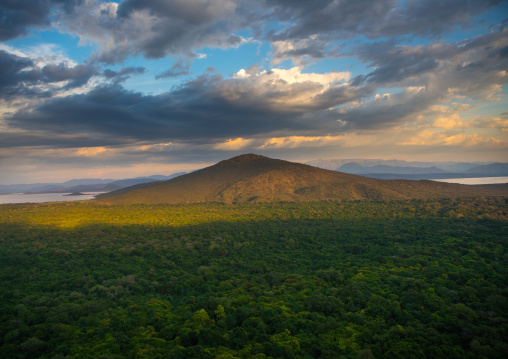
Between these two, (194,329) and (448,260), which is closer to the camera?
(194,329)

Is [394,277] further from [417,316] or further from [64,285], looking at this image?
[64,285]

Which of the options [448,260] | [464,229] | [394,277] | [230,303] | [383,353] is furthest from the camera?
[464,229]

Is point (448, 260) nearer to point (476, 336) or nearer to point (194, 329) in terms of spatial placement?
point (476, 336)

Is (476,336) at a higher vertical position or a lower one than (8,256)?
lower

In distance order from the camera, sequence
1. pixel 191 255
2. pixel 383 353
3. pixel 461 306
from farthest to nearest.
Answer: pixel 191 255 → pixel 461 306 → pixel 383 353

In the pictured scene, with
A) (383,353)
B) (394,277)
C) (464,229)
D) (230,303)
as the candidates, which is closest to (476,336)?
(383,353)

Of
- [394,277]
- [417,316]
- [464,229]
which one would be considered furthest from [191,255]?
[464,229]
